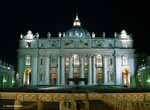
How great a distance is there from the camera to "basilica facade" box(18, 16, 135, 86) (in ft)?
313

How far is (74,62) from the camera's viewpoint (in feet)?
317

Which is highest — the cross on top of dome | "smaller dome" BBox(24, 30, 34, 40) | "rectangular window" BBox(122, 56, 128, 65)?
the cross on top of dome

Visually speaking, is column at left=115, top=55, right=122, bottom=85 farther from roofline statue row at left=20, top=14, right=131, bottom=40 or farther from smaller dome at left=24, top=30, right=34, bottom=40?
smaller dome at left=24, top=30, right=34, bottom=40

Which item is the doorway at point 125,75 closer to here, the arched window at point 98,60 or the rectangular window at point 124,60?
the rectangular window at point 124,60

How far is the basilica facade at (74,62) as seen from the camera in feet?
313

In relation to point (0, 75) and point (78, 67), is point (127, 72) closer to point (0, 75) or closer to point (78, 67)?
point (78, 67)

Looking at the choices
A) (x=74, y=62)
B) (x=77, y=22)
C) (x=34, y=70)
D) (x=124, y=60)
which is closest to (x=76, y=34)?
(x=77, y=22)

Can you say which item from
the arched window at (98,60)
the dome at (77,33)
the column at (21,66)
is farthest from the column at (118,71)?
the column at (21,66)

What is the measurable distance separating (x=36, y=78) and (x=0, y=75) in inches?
894

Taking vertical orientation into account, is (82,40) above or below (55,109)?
above

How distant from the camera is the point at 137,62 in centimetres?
10444

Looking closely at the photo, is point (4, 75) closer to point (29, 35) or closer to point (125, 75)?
point (29, 35)

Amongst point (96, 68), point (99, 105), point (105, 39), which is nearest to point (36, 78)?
point (96, 68)

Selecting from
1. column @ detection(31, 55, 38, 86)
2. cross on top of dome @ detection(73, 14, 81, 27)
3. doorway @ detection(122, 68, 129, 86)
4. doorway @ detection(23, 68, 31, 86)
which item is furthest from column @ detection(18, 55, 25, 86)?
doorway @ detection(122, 68, 129, 86)
